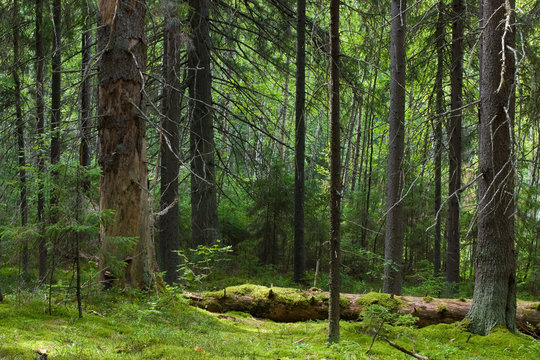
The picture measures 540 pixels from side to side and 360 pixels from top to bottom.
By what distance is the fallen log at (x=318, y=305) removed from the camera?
6121mm

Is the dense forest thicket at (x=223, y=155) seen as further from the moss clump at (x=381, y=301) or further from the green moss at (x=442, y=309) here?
the green moss at (x=442, y=309)

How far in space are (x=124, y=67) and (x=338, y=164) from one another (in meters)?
3.10

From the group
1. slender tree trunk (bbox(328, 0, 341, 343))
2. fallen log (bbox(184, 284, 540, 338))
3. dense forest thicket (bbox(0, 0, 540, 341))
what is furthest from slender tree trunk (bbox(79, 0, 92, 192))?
fallen log (bbox(184, 284, 540, 338))

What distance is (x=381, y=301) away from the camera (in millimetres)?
6227

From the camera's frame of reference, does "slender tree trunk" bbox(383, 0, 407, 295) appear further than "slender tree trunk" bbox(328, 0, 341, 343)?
Yes

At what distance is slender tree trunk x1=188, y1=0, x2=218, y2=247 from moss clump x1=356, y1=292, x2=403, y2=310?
4.27 meters

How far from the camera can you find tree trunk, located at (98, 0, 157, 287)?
5270 mm

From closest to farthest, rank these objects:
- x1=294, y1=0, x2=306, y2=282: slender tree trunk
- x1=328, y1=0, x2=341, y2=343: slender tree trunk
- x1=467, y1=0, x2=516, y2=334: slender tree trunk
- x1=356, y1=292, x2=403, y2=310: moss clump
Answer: x1=328, y1=0, x2=341, y2=343: slender tree trunk < x1=467, y1=0, x2=516, y2=334: slender tree trunk < x1=356, y1=292, x2=403, y2=310: moss clump < x1=294, y1=0, x2=306, y2=282: slender tree trunk

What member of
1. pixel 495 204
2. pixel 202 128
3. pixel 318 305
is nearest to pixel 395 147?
pixel 495 204

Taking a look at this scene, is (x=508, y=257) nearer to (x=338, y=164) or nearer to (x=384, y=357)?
(x=384, y=357)

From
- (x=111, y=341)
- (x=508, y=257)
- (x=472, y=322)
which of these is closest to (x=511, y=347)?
(x=472, y=322)

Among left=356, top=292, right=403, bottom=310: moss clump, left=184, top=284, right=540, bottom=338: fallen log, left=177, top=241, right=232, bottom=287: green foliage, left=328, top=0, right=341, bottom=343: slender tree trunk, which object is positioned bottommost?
left=184, top=284, right=540, bottom=338: fallen log

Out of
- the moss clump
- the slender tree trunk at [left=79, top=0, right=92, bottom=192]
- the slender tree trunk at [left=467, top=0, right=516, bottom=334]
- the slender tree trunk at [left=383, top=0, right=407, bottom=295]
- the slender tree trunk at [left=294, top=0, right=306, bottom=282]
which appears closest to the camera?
the slender tree trunk at [left=79, top=0, right=92, bottom=192]

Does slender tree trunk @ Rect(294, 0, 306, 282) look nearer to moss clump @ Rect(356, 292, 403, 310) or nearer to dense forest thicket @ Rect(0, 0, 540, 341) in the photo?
dense forest thicket @ Rect(0, 0, 540, 341)
